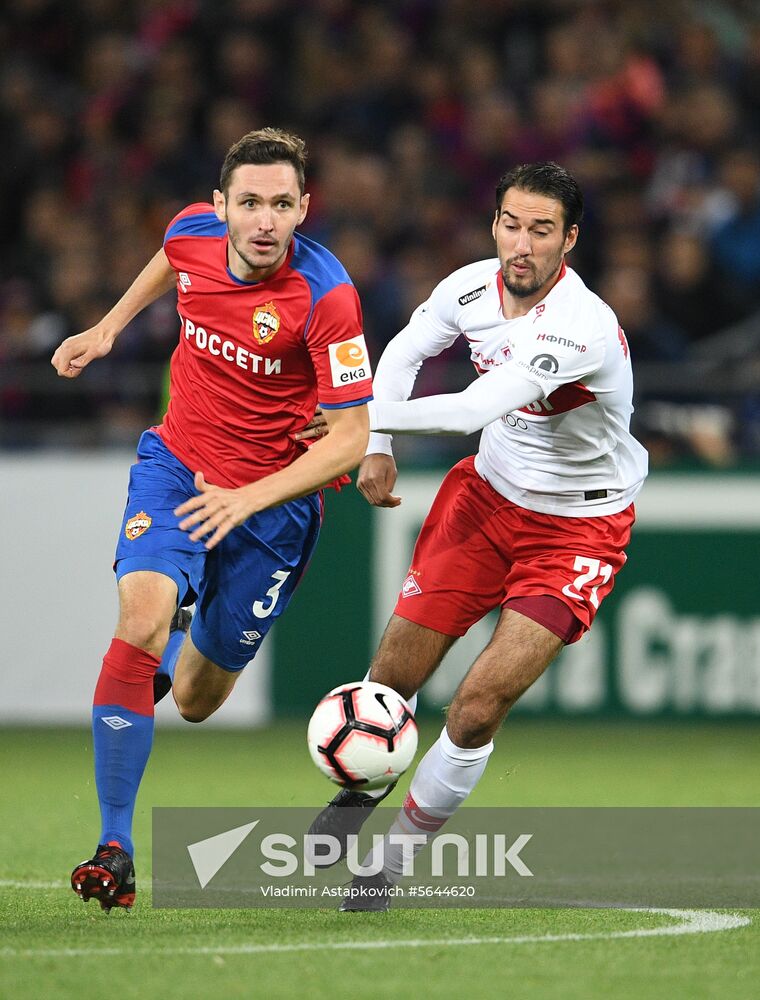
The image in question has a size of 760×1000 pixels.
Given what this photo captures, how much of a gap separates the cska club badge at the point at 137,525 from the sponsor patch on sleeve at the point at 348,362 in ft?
2.63

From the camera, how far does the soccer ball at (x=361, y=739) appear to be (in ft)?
17.6

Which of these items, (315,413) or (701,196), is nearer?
(315,413)

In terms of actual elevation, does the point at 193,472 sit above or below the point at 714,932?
above

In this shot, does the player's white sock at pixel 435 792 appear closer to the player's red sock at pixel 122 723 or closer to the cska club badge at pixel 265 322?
the player's red sock at pixel 122 723

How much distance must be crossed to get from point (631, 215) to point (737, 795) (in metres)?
4.77

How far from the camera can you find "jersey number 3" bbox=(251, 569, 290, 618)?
6191 mm

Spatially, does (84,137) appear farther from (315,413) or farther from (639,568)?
(315,413)

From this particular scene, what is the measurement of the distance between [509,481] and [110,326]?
156 centimetres

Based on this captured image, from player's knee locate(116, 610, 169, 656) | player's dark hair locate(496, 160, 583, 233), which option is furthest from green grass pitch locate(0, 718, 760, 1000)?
player's dark hair locate(496, 160, 583, 233)

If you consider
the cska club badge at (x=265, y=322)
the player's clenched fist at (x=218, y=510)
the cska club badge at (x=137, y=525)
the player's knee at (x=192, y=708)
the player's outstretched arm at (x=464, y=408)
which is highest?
the cska club badge at (x=265, y=322)

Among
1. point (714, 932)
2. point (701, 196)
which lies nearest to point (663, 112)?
point (701, 196)

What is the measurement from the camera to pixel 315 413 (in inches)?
234
